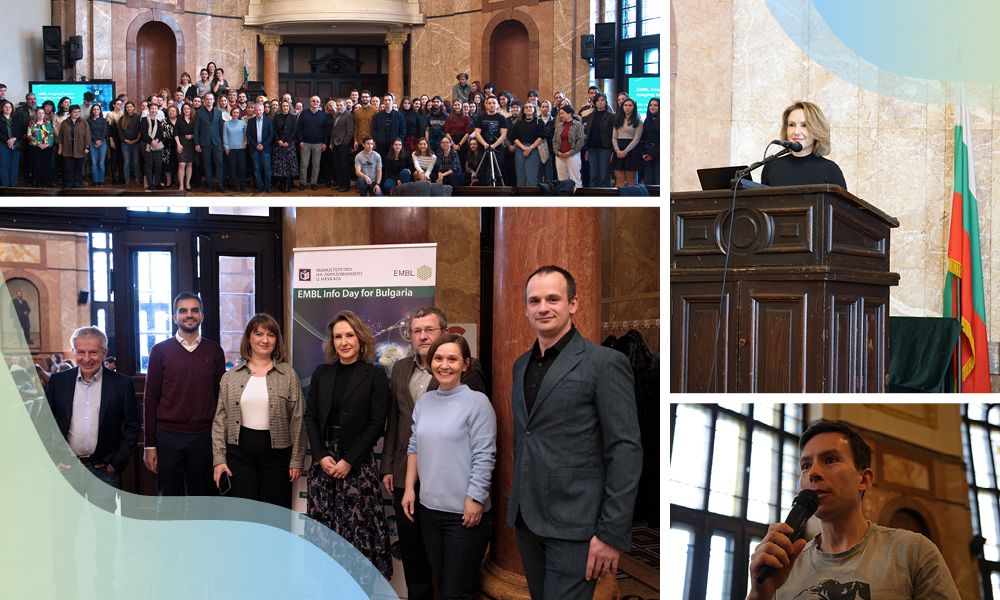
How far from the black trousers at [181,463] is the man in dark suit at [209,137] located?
4.22m

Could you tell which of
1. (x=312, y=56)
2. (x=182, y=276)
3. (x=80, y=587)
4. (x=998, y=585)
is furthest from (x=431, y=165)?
(x=998, y=585)

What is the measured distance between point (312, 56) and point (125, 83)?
2.25 metres

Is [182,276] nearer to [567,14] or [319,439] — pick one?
[319,439]

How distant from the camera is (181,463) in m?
3.43

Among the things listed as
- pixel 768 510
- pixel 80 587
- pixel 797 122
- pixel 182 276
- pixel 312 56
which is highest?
pixel 312 56

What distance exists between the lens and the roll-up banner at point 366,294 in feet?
11.8

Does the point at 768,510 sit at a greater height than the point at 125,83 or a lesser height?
lesser

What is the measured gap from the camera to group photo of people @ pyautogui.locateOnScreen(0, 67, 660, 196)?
22.4 ft

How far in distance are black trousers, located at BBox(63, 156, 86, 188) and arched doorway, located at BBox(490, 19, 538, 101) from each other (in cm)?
439

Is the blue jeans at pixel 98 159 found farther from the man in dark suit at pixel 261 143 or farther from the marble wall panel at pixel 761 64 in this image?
the marble wall panel at pixel 761 64

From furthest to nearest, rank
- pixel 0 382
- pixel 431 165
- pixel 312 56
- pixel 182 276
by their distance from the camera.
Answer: pixel 312 56, pixel 431 165, pixel 182 276, pixel 0 382

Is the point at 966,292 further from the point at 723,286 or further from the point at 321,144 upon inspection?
the point at 321,144

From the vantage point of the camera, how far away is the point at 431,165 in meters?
7.22

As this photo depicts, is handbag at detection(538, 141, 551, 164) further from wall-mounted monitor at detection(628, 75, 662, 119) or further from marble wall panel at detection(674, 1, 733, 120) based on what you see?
wall-mounted monitor at detection(628, 75, 662, 119)
